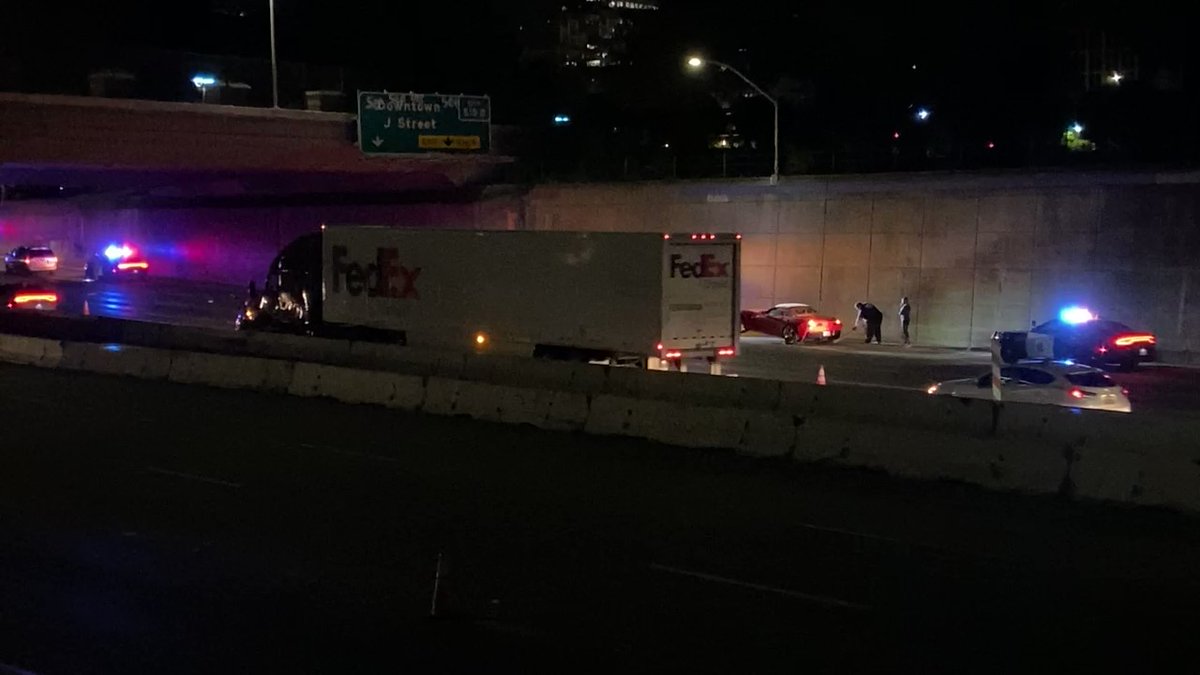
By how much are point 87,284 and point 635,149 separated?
1142 inches

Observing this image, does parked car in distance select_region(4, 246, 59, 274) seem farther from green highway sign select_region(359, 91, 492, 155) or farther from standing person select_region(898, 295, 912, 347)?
standing person select_region(898, 295, 912, 347)

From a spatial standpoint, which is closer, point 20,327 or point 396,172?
point 20,327

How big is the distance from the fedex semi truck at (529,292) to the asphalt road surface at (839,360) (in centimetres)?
645

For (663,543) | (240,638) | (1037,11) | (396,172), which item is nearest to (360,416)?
(663,543)

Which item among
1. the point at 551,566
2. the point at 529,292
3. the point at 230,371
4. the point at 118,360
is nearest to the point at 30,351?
the point at 118,360

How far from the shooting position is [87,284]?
60406 mm

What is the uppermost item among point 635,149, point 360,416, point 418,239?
point 635,149

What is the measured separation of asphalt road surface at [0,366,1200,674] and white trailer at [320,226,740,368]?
6.49m

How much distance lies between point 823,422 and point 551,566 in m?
6.10

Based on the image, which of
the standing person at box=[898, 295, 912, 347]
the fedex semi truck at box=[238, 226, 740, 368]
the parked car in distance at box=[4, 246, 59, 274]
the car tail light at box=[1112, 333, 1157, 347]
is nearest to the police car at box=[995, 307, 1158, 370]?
the car tail light at box=[1112, 333, 1157, 347]

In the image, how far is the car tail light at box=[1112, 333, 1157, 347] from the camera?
3169 cm

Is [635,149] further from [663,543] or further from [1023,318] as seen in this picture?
[663,543]

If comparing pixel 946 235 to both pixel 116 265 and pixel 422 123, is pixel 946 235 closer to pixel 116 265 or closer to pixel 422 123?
pixel 422 123

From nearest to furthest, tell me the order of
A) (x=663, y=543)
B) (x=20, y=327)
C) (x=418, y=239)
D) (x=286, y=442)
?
(x=663, y=543) → (x=286, y=442) → (x=418, y=239) → (x=20, y=327)
